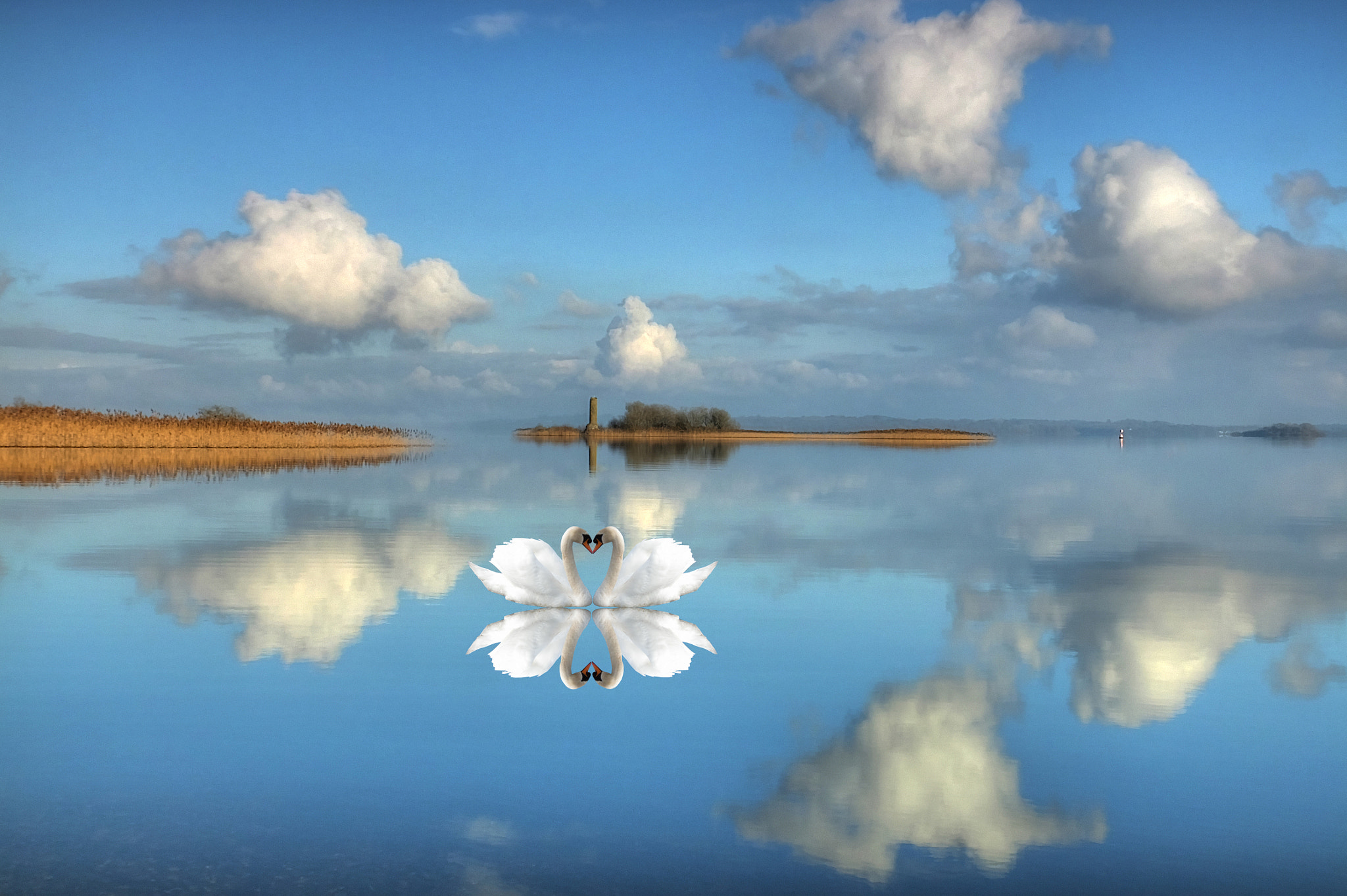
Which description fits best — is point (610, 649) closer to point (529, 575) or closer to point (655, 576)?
point (655, 576)

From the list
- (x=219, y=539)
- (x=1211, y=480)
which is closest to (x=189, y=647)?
(x=219, y=539)

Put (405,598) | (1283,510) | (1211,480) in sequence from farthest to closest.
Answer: (1211,480), (1283,510), (405,598)

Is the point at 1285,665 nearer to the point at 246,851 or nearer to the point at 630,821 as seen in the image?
the point at 630,821

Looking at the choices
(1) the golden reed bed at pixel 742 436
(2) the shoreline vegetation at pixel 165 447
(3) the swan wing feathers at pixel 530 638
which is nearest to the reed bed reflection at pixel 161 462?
(2) the shoreline vegetation at pixel 165 447

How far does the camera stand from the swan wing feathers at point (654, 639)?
5.34m

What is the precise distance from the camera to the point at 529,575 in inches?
257

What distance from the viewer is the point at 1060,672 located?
547 cm

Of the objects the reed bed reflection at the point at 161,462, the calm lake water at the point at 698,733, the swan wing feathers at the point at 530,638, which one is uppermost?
the reed bed reflection at the point at 161,462

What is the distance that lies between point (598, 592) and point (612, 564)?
0.95ft

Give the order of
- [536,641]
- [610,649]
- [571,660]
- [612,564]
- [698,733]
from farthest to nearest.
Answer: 1. [612,564]
2. [536,641]
3. [610,649]
4. [571,660]
5. [698,733]

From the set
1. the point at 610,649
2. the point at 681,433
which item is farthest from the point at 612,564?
the point at 681,433

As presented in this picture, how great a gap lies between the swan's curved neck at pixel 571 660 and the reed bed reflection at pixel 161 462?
1715 centimetres

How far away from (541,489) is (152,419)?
2419 centimetres

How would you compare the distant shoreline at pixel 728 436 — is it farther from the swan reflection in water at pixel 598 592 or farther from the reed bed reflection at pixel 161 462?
the swan reflection in water at pixel 598 592
